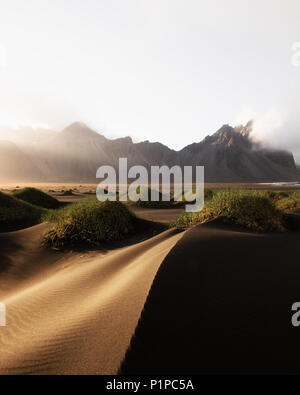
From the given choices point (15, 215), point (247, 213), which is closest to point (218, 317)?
point (247, 213)

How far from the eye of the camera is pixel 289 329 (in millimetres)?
2412

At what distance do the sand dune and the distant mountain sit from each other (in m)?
111

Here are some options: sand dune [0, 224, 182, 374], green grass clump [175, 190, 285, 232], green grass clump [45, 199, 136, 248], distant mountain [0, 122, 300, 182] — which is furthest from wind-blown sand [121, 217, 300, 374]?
distant mountain [0, 122, 300, 182]

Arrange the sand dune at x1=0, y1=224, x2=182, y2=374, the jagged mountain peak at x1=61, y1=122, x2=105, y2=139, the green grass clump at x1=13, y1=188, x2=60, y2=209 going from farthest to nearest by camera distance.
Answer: the jagged mountain peak at x1=61, y1=122, x2=105, y2=139
the green grass clump at x1=13, y1=188, x2=60, y2=209
the sand dune at x1=0, y1=224, x2=182, y2=374

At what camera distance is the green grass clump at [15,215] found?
10633 mm

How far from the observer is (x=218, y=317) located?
2.43 m

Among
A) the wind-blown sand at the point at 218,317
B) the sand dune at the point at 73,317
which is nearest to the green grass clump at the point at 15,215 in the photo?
the sand dune at the point at 73,317

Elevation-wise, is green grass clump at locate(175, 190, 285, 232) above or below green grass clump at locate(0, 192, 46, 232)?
above

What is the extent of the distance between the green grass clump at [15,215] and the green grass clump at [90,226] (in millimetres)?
2850

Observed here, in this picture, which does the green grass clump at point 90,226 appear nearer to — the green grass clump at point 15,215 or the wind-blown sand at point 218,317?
the green grass clump at point 15,215

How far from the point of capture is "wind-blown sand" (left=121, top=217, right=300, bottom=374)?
1.94m

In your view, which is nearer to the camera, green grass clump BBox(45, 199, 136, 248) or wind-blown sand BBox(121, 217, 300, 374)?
wind-blown sand BBox(121, 217, 300, 374)

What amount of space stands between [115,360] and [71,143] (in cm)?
15076

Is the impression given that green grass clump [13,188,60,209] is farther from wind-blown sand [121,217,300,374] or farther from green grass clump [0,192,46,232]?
wind-blown sand [121,217,300,374]
